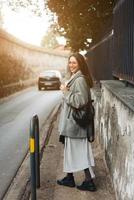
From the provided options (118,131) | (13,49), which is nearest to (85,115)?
(118,131)

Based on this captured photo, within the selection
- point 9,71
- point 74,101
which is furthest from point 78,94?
point 9,71

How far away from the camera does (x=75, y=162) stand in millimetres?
6711

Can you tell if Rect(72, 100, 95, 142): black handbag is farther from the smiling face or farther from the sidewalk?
the sidewalk

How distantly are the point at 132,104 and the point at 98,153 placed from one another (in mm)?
4196

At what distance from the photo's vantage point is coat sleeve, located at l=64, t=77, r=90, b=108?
6.47 metres

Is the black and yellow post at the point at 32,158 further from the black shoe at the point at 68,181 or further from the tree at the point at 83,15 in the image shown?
the tree at the point at 83,15

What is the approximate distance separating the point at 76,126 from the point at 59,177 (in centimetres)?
126

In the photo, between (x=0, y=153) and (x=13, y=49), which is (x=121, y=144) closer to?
(x=0, y=153)

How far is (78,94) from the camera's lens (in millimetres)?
6492

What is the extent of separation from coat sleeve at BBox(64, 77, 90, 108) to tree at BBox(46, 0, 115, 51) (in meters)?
11.4

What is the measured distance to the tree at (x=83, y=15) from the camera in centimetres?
1875

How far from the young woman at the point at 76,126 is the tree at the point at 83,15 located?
11.3 m

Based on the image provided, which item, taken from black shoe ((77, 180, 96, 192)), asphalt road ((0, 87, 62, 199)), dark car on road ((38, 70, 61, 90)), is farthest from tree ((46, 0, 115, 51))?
dark car on road ((38, 70, 61, 90))

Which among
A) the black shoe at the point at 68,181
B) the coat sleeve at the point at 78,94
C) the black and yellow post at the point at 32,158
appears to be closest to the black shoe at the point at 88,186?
the black shoe at the point at 68,181
